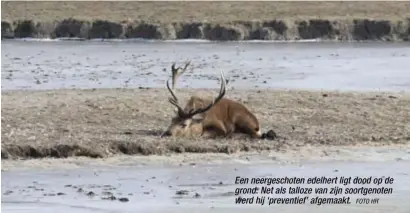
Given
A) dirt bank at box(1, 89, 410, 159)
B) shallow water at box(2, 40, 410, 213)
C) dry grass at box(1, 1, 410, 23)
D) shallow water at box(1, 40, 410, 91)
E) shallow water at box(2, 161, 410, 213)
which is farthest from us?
dry grass at box(1, 1, 410, 23)

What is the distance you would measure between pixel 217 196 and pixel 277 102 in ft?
20.5

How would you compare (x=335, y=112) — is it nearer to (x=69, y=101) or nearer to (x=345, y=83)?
(x=69, y=101)

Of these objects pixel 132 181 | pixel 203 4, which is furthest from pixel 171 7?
pixel 132 181

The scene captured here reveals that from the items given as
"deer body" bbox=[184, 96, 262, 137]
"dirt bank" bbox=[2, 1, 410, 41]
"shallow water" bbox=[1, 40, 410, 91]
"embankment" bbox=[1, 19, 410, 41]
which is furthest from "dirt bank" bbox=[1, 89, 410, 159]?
"dirt bank" bbox=[2, 1, 410, 41]

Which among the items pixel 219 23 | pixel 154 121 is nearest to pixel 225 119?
pixel 154 121

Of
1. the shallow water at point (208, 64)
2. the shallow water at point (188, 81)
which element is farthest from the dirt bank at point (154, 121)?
the shallow water at point (208, 64)

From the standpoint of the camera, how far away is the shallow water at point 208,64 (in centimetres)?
2188

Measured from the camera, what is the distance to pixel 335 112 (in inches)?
651

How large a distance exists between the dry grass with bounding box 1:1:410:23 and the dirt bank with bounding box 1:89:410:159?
22140 millimetres

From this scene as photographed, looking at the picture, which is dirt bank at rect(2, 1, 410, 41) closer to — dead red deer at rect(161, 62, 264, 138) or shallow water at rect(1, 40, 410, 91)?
shallow water at rect(1, 40, 410, 91)

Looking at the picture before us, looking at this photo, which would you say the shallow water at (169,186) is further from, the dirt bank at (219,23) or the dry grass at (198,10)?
the dry grass at (198,10)

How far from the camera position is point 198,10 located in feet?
147

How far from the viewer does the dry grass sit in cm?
4112

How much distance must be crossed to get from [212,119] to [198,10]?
99.6ft
